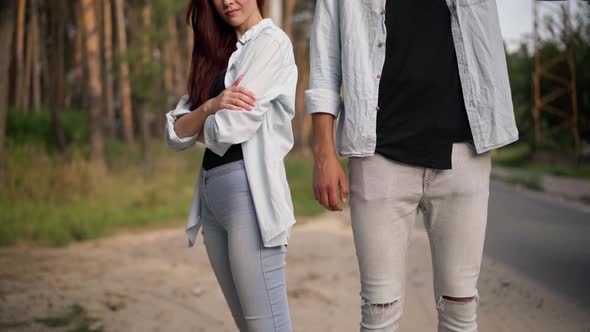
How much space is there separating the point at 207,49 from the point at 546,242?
550 cm

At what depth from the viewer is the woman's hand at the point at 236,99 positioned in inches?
87.4

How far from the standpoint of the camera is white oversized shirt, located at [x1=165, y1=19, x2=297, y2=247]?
7.32 feet

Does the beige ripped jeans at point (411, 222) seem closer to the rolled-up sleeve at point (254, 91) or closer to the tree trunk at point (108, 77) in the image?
the rolled-up sleeve at point (254, 91)

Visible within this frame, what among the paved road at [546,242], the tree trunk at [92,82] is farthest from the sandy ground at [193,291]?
the tree trunk at [92,82]

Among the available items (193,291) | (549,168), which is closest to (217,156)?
(193,291)

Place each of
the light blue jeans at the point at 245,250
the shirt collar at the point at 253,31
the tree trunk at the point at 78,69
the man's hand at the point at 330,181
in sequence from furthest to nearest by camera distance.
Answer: the tree trunk at the point at 78,69
the shirt collar at the point at 253,31
the light blue jeans at the point at 245,250
the man's hand at the point at 330,181

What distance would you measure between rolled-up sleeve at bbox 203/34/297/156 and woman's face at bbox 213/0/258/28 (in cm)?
18

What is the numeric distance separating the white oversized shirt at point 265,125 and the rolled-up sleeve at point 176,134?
23 centimetres

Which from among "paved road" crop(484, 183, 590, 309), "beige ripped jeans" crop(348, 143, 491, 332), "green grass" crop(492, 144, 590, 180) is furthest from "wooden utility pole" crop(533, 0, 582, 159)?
"beige ripped jeans" crop(348, 143, 491, 332)

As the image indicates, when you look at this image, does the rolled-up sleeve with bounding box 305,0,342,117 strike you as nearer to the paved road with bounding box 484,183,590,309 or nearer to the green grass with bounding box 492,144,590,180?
the paved road with bounding box 484,183,590,309

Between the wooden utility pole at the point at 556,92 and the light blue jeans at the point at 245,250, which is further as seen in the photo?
the wooden utility pole at the point at 556,92

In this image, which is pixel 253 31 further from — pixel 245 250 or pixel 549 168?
pixel 549 168

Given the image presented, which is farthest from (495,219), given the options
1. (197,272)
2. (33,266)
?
(33,266)

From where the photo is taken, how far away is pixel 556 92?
21000mm
